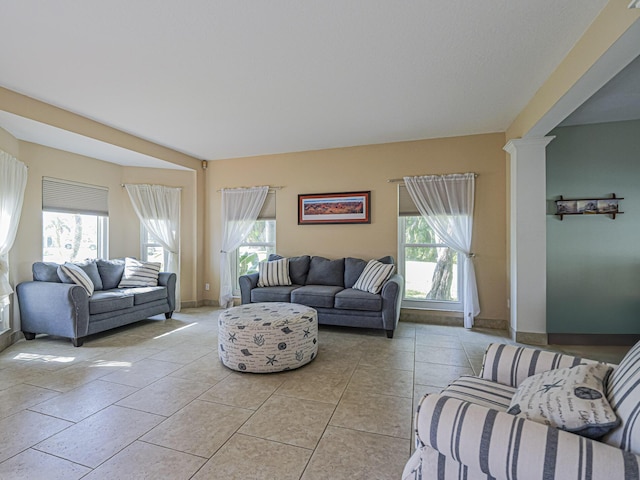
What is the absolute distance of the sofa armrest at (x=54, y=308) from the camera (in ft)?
→ 11.6

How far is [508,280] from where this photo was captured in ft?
13.7

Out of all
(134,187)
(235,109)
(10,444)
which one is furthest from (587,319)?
(134,187)

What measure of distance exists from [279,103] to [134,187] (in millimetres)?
3401

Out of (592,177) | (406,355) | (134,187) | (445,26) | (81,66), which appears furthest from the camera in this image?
(134,187)

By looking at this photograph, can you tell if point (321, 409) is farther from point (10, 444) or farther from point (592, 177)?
point (592, 177)

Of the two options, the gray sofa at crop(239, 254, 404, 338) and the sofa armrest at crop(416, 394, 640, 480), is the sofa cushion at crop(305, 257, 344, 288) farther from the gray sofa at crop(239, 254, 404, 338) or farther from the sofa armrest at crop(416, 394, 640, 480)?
the sofa armrest at crop(416, 394, 640, 480)

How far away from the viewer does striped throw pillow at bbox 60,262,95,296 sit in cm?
380

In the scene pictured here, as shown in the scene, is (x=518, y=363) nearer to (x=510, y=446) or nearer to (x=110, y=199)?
(x=510, y=446)

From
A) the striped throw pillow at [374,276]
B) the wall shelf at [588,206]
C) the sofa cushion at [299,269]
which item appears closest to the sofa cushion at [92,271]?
the sofa cushion at [299,269]

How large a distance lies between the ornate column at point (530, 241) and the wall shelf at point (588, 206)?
0.32 meters

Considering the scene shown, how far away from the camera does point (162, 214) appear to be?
5426mm

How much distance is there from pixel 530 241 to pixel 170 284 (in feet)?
16.4

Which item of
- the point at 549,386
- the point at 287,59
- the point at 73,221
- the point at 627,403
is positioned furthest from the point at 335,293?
the point at 73,221

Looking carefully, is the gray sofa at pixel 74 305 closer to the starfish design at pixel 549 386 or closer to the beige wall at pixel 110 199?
the beige wall at pixel 110 199
